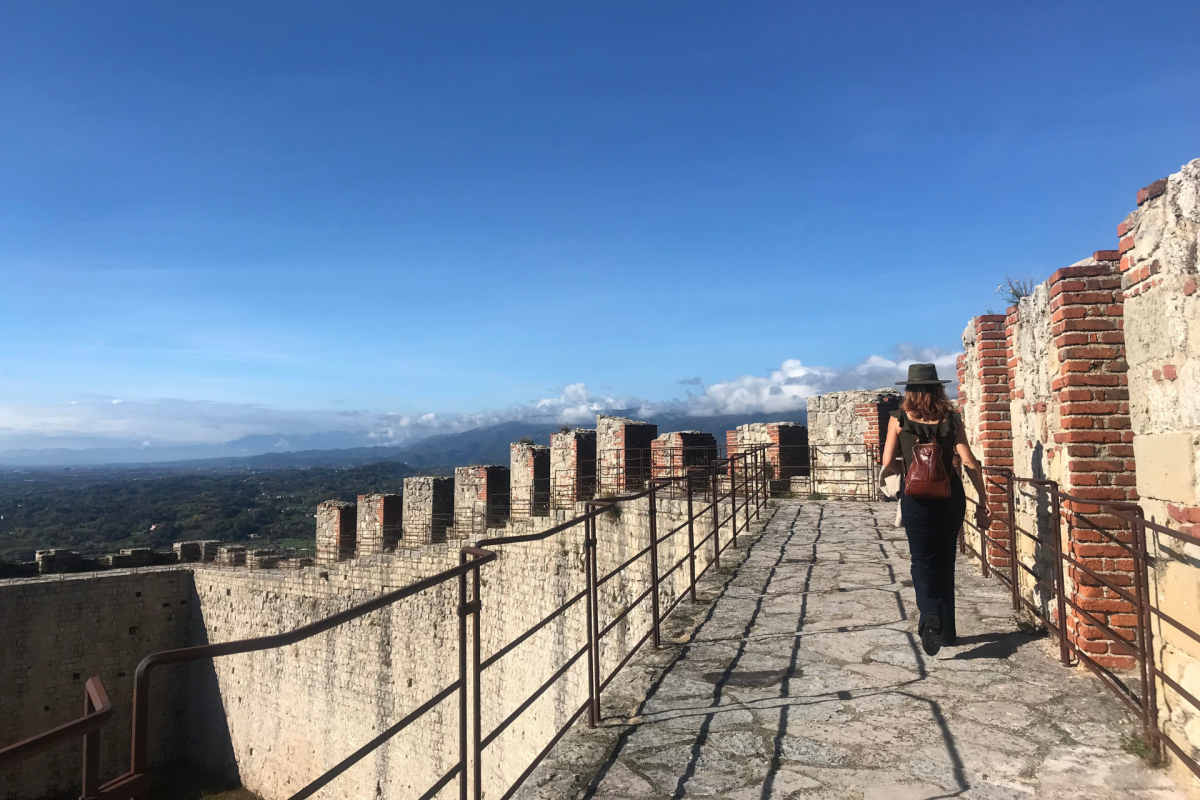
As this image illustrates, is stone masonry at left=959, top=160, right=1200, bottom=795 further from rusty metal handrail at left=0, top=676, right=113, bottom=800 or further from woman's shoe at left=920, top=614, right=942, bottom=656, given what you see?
rusty metal handrail at left=0, top=676, right=113, bottom=800

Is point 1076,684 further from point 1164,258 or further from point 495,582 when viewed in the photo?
point 495,582

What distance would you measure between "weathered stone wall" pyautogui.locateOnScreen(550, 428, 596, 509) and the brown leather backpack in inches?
321

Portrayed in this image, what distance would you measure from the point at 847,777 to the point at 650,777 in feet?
2.70

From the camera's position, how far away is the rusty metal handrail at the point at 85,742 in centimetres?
121

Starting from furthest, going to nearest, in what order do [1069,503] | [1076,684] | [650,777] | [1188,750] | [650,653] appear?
[650,653]
[1069,503]
[1076,684]
[650,777]
[1188,750]

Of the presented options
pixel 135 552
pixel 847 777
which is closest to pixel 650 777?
pixel 847 777

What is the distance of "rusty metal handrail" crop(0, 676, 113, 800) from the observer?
3.98 feet

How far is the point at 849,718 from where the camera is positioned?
354 cm

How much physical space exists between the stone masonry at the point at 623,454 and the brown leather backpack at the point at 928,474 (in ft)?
24.7

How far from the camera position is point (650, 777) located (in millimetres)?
3053

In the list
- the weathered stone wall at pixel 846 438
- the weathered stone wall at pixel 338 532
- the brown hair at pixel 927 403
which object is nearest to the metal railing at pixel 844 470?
the weathered stone wall at pixel 846 438

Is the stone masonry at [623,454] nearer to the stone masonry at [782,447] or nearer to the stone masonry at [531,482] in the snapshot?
the stone masonry at [531,482]

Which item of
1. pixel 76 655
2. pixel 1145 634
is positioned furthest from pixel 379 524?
pixel 1145 634

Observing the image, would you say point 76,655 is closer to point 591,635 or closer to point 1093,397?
point 591,635
